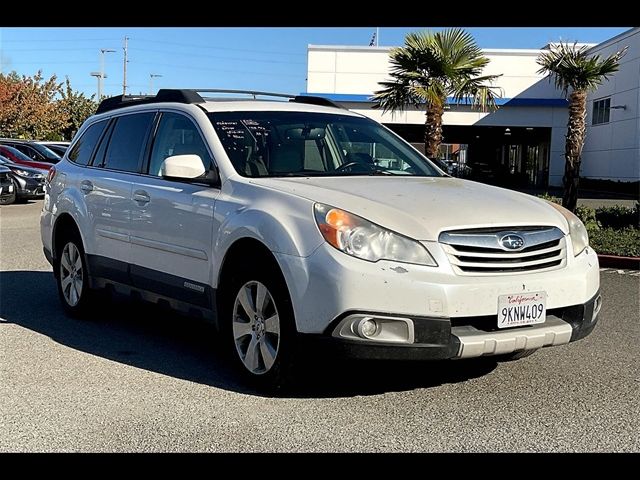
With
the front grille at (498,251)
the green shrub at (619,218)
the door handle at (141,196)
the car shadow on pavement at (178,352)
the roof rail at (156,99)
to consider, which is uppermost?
the roof rail at (156,99)

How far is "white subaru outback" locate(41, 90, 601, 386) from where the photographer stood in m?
4.34

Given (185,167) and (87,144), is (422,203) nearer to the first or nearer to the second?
(185,167)

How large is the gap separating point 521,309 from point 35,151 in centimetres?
2323

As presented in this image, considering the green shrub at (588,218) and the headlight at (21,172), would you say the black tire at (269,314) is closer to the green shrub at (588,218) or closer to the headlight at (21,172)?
the green shrub at (588,218)

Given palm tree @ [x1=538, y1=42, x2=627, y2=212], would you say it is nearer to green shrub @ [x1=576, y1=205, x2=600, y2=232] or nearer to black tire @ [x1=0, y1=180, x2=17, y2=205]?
green shrub @ [x1=576, y1=205, x2=600, y2=232]

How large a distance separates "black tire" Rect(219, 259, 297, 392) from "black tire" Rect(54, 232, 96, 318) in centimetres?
226

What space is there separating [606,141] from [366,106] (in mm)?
10865

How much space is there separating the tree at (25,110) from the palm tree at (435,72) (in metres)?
38.3

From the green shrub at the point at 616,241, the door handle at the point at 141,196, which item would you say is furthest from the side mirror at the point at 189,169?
the green shrub at the point at 616,241

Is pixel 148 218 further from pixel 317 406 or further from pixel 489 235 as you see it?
pixel 489 235

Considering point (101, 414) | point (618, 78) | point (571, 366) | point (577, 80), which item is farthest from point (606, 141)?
point (101, 414)

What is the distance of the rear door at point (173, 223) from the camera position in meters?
5.36

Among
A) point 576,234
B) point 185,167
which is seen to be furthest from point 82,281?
point 576,234

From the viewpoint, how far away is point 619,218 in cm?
1397
